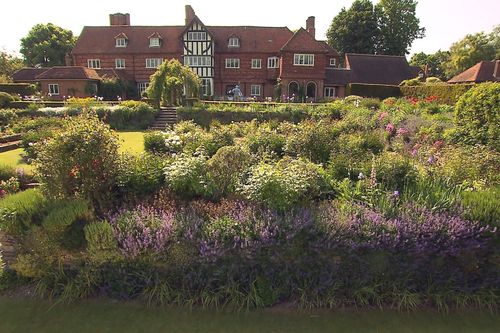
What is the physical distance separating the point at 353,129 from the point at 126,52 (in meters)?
35.4

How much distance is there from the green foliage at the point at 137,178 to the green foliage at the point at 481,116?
8.67m

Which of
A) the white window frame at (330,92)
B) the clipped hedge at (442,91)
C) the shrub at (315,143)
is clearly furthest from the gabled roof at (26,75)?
the shrub at (315,143)

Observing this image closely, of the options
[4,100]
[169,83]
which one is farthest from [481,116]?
[4,100]

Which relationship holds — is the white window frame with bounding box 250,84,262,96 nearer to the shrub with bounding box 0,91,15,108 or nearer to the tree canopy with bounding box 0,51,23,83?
the shrub with bounding box 0,91,15,108

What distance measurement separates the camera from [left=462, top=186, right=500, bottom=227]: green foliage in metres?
4.45

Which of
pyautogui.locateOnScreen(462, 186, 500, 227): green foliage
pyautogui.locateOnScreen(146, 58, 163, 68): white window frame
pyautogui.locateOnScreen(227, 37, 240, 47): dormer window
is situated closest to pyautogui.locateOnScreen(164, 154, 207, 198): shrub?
pyautogui.locateOnScreen(462, 186, 500, 227): green foliage

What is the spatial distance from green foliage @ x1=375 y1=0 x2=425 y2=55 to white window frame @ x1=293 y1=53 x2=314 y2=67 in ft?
71.3

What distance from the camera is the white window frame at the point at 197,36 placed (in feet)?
128

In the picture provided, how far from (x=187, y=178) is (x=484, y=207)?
417 cm

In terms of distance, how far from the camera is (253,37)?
40562 mm

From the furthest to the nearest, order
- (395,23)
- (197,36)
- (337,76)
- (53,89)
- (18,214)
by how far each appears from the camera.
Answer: (395,23), (337,76), (197,36), (53,89), (18,214)

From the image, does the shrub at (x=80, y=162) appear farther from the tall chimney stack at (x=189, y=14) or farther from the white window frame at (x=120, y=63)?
the tall chimney stack at (x=189, y=14)

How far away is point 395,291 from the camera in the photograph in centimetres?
438

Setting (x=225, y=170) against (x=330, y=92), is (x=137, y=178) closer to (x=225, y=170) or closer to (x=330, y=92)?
(x=225, y=170)
